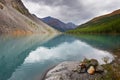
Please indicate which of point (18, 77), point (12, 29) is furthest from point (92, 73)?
point (12, 29)

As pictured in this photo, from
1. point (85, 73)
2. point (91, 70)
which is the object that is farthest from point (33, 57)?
point (91, 70)

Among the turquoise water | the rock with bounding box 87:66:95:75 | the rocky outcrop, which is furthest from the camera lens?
the turquoise water

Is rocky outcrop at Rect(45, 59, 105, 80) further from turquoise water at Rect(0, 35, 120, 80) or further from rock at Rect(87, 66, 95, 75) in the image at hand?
turquoise water at Rect(0, 35, 120, 80)

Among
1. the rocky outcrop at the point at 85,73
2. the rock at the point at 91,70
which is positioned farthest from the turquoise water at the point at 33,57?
the rock at the point at 91,70

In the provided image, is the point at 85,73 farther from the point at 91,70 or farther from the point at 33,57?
the point at 33,57

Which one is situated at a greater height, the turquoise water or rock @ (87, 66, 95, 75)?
rock @ (87, 66, 95, 75)

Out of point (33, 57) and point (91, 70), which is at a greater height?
point (91, 70)

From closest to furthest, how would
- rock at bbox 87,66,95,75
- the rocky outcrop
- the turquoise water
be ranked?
the rocky outcrop, rock at bbox 87,66,95,75, the turquoise water

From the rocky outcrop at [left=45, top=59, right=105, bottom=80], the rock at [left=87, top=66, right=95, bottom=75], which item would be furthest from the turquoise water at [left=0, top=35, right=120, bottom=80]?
the rock at [left=87, top=66, right=95, bottom=75]

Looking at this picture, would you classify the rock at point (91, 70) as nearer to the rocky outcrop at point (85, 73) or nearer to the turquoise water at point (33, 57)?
the rocky outcrop at point (85, 73)

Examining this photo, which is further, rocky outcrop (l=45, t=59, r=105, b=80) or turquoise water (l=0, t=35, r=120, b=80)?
turquoise water (l=0, t=35, r=120, b=80)

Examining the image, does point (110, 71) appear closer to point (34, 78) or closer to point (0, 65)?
point (34, 78)

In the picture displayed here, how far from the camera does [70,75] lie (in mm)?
25234

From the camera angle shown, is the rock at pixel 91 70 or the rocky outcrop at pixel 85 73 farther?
the rock at pixel 91 70
